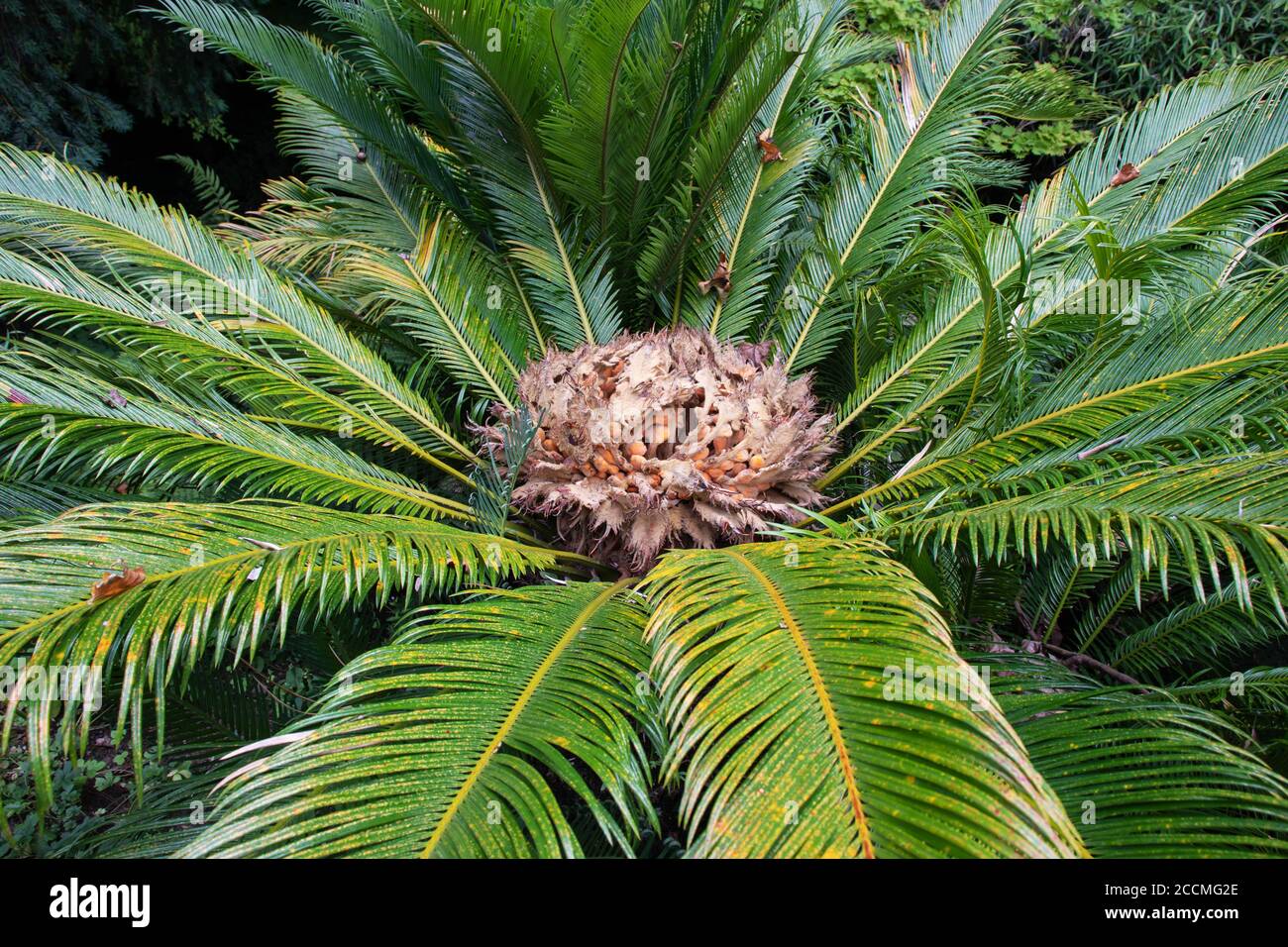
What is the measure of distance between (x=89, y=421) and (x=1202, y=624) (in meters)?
2.47

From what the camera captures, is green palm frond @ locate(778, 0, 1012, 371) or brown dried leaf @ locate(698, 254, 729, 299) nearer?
green palm frond @ locate(778, 0, 1012, 371)

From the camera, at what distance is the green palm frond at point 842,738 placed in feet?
3.02

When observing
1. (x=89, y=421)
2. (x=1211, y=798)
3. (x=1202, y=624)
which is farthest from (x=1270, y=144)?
(x=89, y=421)

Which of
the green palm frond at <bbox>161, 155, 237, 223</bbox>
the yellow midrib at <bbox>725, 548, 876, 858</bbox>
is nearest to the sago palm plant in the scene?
the yellow midrib at <bbox>725, 548, 876, 858</bbox>

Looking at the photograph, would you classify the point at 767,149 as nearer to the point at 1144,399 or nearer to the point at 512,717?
the point at 1144,399

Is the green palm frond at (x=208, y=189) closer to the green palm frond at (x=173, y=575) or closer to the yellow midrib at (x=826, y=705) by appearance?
the green palm frond at (x=173, y=575)

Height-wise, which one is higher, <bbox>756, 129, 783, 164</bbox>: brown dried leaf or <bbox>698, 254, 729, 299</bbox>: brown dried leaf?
<bbox>756, 129, 783, 164</bbox>: brown dried leaf

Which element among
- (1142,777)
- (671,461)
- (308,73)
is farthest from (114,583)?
(308,73)

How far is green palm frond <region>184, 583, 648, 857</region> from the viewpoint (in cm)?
100

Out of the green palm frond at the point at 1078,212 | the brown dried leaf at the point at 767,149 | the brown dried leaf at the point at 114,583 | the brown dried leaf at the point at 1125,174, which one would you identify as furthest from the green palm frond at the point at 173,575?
the brown dried leaf at the point at 1125,174

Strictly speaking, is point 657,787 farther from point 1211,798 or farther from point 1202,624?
point 1202,624

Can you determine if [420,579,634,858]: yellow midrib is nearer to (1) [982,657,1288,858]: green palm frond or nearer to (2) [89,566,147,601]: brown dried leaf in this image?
(2) [89,566,147,601]: brown dried leaf

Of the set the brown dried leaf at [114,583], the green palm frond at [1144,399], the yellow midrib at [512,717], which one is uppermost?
the green palm frond at [1144,399]

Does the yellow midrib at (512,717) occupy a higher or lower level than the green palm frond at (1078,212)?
lower
